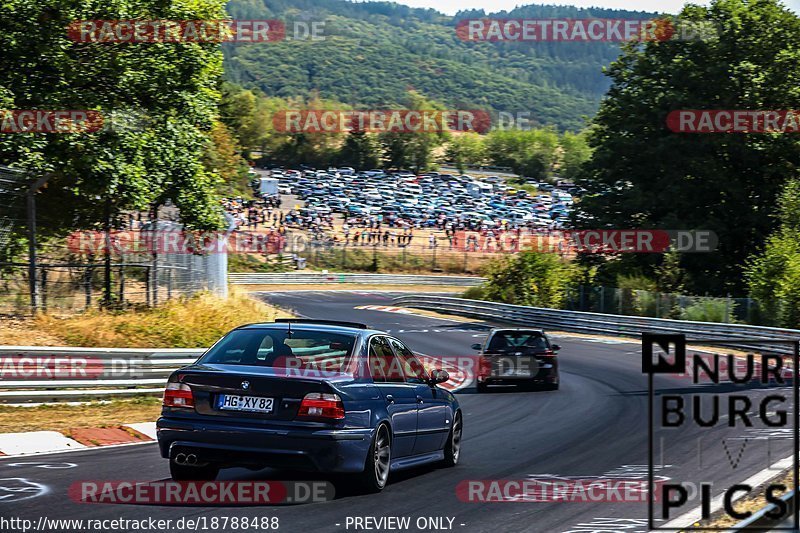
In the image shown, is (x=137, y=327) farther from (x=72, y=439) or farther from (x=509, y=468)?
(x=509, y=468)

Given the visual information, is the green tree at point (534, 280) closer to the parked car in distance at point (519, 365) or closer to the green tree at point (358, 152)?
the parked car in distance at point (519, 365)

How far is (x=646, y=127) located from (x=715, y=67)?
429 centimetres

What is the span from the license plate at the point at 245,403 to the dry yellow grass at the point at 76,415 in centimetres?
559

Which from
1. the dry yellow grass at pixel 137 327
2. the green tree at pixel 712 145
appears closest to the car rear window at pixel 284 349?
the dry yellow grass at pixel 137 327

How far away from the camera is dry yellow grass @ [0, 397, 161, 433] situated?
1392cm

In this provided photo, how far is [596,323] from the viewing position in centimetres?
4138

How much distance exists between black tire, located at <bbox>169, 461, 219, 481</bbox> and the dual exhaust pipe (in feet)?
1.59

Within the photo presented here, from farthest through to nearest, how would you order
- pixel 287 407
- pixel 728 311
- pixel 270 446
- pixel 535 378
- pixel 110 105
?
1. pixel 728 311
2. pixel 110 105
3. pixel 535 378
4. pixel 287 407
5. pixel 270 446

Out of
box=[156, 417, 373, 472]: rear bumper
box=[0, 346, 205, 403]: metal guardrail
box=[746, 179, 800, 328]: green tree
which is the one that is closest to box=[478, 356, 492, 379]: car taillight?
box=[0, 346, 205, 403]: metal guardrail

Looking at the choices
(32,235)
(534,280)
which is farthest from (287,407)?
(534,280)

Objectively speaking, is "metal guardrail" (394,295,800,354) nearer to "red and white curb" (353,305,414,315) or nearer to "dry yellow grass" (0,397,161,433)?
"red and white curb" (353,305,414,315)

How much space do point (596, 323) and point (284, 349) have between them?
3340 centimetres

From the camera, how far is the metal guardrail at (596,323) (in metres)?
32.5

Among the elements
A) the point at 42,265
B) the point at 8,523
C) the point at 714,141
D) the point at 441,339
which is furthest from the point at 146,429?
the point at 714,141
